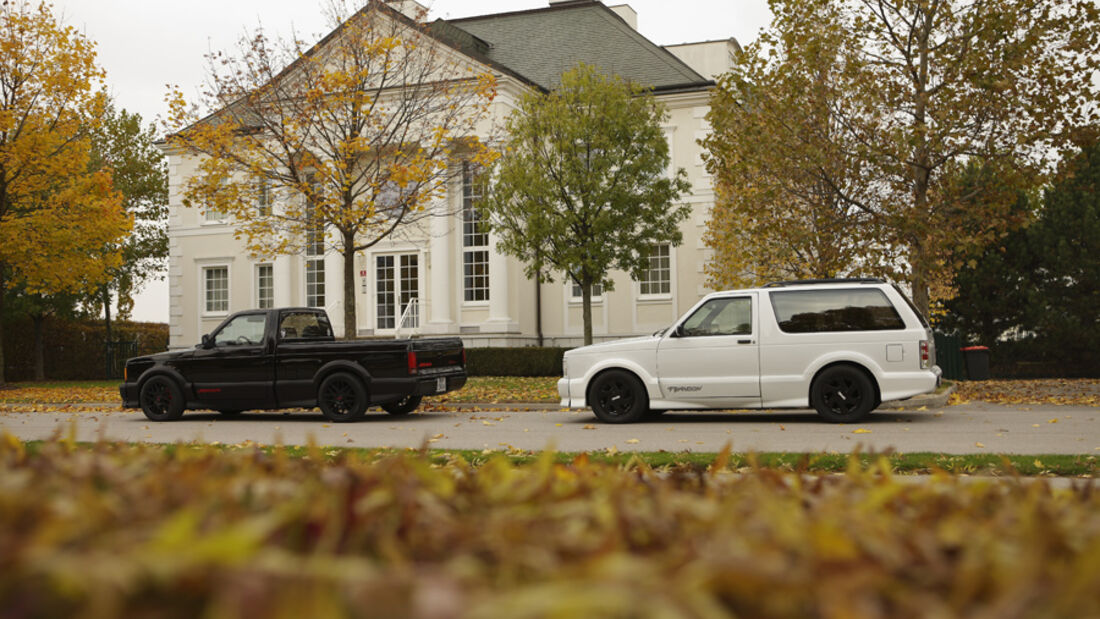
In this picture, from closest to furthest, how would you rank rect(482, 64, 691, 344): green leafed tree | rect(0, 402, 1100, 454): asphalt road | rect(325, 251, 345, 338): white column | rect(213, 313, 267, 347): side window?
rect(0, 402, 1100, 454): asphalt road → rect(213, 313, 267, 347): side window → rect(482, 64, 691, 344): green leafed tree → rect(325, 251, 345, 338): white column

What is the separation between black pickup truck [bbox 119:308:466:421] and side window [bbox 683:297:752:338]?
4374mm

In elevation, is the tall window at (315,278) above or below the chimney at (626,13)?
below

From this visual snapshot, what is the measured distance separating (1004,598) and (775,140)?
1872 cm

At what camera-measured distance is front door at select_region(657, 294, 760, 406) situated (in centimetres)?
1370

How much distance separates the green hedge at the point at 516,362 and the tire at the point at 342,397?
12986mm

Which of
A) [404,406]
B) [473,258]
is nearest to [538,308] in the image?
[473,258]

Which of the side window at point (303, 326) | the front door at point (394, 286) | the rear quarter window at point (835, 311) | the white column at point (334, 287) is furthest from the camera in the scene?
the white column at point (334, 287)

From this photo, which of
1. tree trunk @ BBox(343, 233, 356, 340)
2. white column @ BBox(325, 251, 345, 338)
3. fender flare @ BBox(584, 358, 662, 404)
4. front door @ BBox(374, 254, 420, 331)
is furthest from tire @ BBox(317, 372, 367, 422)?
white column @ BBox(325, 251, 345, 338)

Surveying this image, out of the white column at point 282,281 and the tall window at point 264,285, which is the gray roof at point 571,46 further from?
the tall window at point 264,285

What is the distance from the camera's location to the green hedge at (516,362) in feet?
92.6

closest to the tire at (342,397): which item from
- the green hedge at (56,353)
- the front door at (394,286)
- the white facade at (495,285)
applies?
the white facade at (495,285)

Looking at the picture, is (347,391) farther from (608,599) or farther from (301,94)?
(608,599)

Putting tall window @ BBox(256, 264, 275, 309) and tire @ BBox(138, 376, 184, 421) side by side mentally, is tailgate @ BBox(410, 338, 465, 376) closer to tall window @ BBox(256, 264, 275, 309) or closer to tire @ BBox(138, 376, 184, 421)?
tire @ BBox(138, 376, 184, 421)

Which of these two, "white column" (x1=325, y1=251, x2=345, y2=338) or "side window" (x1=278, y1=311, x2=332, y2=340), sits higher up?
"white column" (x1=325, y1=251, x2=345, y2=338)
